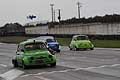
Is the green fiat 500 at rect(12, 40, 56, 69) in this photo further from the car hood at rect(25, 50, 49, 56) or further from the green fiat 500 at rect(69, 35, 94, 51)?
the green fiat 500 at rect(69, 35, 94, 51)

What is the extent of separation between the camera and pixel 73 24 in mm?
95562

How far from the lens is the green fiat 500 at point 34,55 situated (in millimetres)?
21797

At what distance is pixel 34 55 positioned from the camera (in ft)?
71.7

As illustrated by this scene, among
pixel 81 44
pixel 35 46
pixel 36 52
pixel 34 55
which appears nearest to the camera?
pixel 34 55

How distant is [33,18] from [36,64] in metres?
141

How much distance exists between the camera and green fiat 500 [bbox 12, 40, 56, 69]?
21797mm

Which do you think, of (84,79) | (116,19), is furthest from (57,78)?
(116,19)

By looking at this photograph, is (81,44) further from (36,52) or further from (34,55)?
(34,55)

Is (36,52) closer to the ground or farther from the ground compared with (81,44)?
farther from the ground

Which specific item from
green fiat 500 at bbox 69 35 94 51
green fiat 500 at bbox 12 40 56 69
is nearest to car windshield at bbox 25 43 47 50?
green fiat 500 at bbox 12 40 56 69

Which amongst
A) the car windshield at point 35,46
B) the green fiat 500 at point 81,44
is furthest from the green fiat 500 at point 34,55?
the green fiat 500 at point 81,44

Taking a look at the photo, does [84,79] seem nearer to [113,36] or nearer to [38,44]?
[38,44]

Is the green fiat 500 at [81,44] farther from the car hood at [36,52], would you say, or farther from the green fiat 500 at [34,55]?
the car hood at [36,52]

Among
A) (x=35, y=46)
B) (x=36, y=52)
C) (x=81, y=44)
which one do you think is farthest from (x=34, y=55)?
(x=81, y=44)
